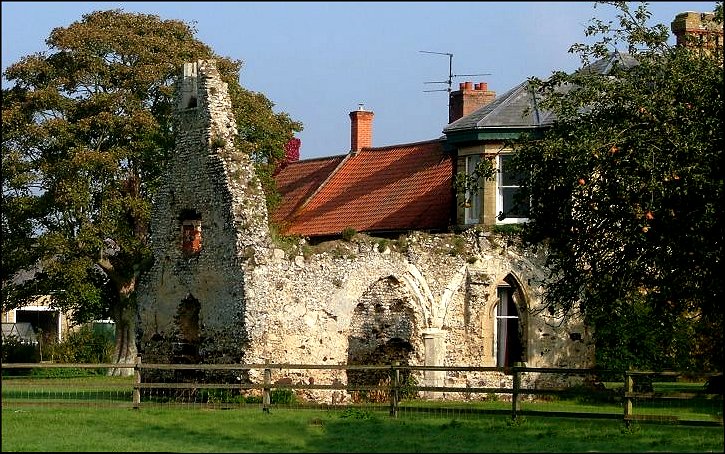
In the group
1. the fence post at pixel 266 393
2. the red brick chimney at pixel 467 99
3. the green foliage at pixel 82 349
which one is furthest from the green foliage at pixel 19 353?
the fence post at pixel 266 393

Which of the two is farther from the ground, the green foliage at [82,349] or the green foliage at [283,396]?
the green foliage at [82,349]

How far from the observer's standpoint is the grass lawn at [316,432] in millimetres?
22422

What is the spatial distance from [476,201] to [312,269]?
Answer: 18.1ft

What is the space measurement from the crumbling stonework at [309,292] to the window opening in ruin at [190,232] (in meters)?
0.04

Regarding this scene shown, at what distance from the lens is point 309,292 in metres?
33.9

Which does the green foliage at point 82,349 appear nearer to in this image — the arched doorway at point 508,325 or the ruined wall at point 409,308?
the ruined wall at point 409,308

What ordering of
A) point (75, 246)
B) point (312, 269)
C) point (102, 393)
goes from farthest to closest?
point (75, 246), point (102, 393), point (312, 269)

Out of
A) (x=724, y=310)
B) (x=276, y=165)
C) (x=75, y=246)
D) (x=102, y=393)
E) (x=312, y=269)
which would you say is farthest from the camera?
(x=276, y=165)

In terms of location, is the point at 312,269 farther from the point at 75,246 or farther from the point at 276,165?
the point at 276,165

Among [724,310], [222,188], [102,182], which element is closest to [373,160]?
[102,182]

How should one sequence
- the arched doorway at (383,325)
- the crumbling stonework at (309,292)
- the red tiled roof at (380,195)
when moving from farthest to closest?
the red tiled roof at (380,195) → the arched doorway at (383,325) → the crumbling stonework at (309,292)

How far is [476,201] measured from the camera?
37250mm

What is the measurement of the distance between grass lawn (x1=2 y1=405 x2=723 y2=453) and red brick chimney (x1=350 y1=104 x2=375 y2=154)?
2289cm

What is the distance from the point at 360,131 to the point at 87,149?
390 inches
